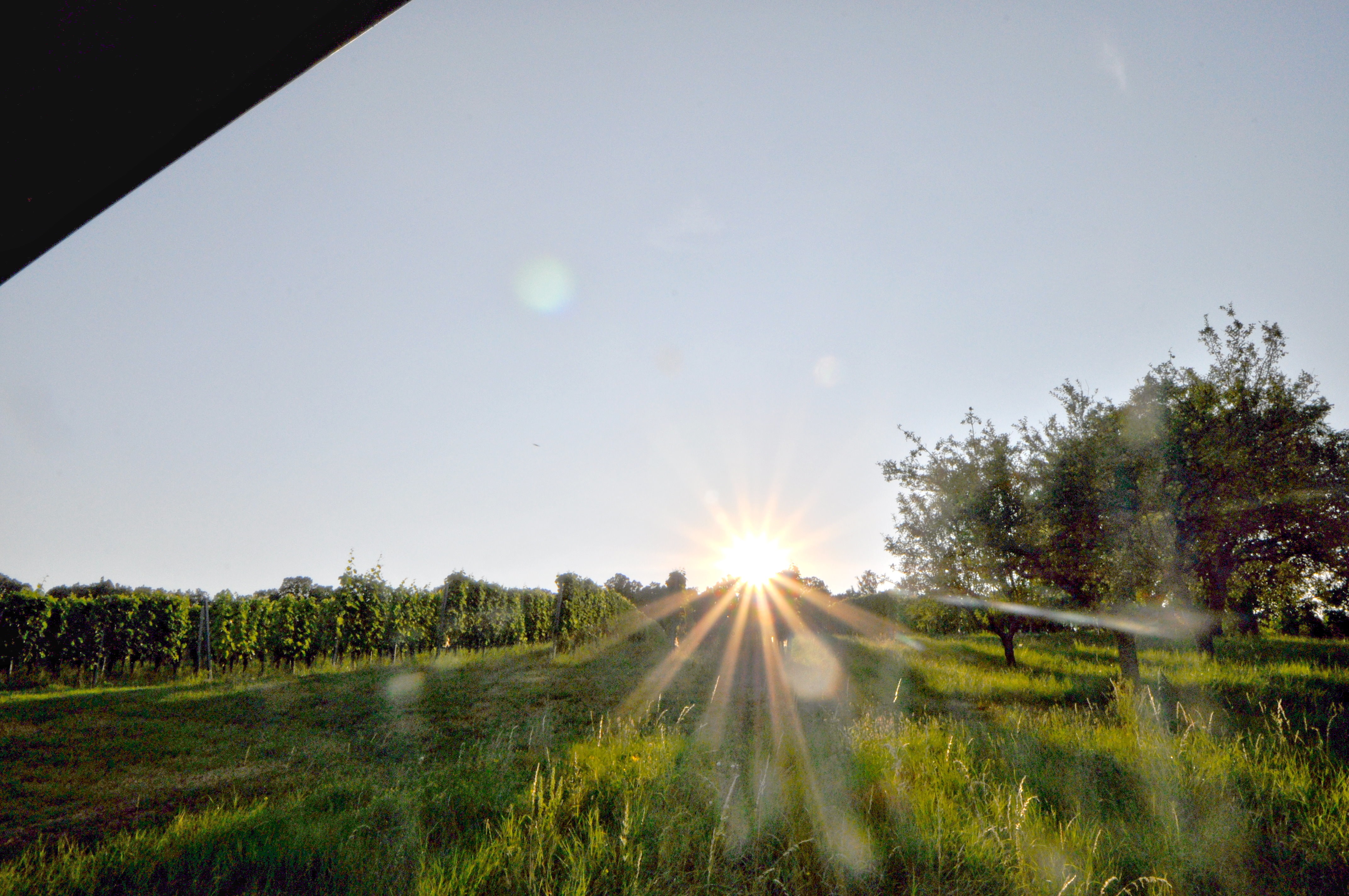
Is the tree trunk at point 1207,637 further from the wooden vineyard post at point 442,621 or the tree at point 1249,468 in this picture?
the wooden vineyard post at point 442,621

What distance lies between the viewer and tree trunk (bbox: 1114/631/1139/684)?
1030cm

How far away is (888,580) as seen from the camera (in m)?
15.3

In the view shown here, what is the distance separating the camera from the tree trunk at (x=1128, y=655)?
10.3m

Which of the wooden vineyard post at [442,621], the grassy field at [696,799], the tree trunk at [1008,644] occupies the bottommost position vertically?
the tree trunk at [1008,644]

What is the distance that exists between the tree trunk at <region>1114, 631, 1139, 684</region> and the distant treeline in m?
14.1

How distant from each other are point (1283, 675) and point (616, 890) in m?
12.5

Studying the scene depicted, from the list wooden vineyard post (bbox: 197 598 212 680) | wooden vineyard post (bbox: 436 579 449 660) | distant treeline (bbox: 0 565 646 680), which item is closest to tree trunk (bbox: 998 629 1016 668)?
distant treeline (bbox: 0 565 646 680)

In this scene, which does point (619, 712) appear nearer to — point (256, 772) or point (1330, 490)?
point (256, 772)

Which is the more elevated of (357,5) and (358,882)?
(357,5)

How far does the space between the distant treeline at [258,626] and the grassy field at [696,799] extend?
19.3ft

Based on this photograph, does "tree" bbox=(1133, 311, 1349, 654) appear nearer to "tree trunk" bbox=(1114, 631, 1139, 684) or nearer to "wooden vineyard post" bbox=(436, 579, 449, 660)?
"tree trunk" bbox=(1114, 631, 1139, 684)

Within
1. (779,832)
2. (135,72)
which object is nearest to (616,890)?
(779,832)

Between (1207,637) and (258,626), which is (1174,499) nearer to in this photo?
(1207,637)

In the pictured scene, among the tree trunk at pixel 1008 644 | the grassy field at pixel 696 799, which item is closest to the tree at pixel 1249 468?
the grassy field at pixel 696 799
